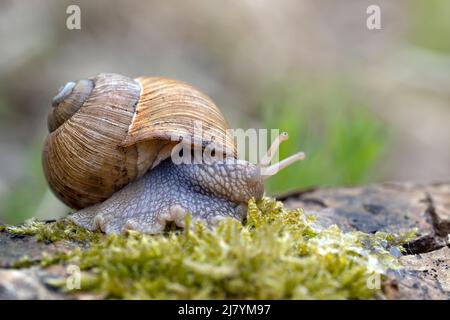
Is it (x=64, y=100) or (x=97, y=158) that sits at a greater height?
(x=64, y=100)

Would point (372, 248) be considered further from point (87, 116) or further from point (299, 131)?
point (299, 131)

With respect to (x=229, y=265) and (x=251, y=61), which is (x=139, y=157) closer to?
(x=229, y=265)

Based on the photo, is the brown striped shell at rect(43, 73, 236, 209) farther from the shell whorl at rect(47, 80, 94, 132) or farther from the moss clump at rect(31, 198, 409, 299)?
the moss clump at rect(31, 198, 409, 299)

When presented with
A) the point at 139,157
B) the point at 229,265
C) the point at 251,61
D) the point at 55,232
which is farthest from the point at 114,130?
the point at 251,61

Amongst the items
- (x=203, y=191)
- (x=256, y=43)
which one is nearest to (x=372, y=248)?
(x=203, y=191)

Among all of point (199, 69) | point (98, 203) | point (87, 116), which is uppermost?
point (199, 69)

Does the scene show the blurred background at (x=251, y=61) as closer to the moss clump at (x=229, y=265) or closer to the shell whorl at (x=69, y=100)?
the shell whorl at (x=69, y=100)
